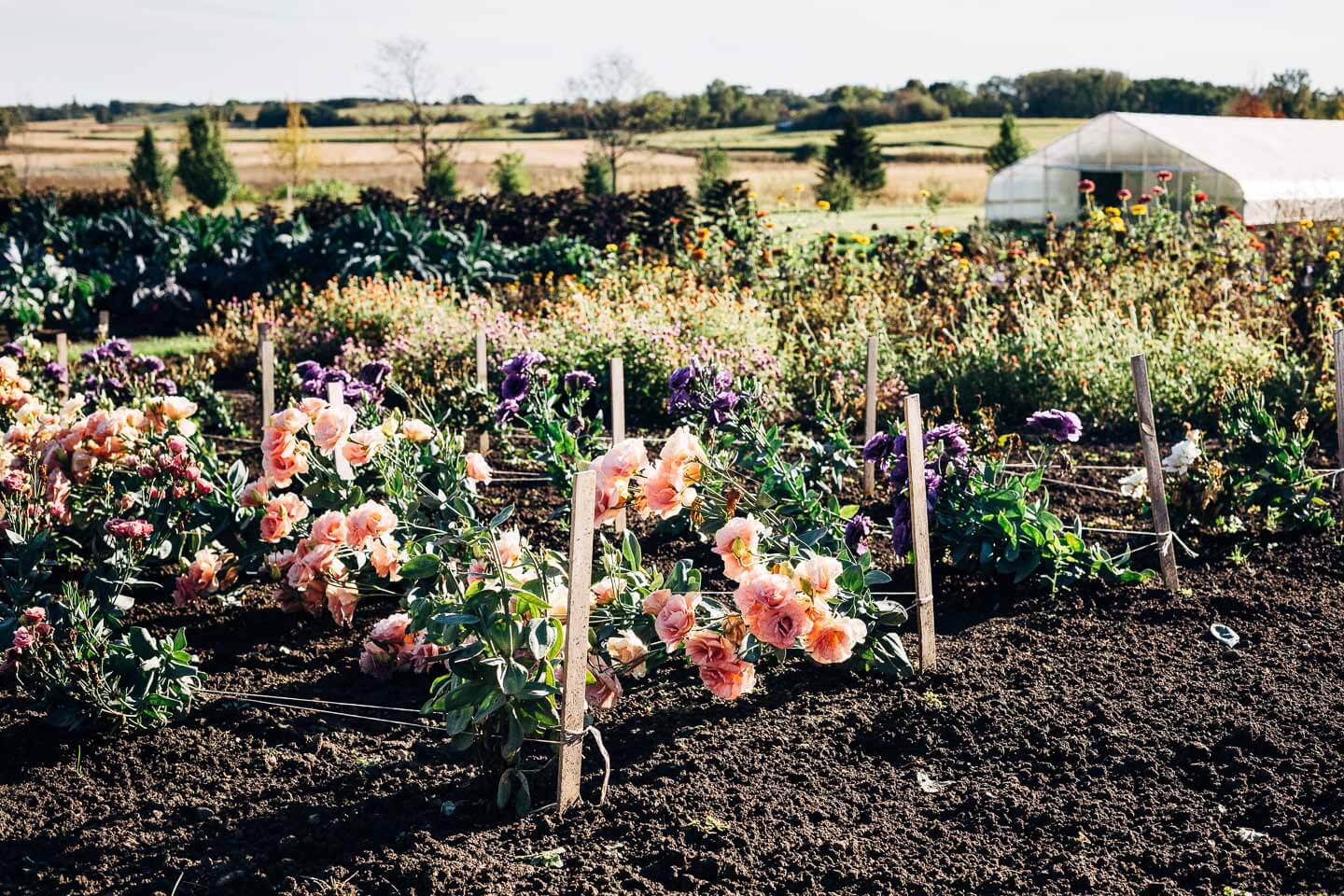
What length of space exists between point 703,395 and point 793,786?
1970 mm

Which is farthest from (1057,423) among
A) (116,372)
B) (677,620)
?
(116,372)

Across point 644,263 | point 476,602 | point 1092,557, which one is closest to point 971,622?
point 1092,557

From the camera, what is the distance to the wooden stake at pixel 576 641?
3129 mm

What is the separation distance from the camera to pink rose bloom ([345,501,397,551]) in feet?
13.3

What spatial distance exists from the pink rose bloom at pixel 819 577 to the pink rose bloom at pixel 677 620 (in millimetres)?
303

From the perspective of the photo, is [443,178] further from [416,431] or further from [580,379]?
[416,431]

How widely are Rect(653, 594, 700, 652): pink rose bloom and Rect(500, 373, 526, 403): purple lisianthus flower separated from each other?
205 cm

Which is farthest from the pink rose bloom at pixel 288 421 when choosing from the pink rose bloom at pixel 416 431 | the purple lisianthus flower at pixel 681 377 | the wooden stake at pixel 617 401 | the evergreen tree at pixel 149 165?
the evergreen tree at pixel 149 165

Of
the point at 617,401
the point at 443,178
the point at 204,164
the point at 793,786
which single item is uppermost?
the point at 204,164

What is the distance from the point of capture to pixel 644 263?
12102 millimetres

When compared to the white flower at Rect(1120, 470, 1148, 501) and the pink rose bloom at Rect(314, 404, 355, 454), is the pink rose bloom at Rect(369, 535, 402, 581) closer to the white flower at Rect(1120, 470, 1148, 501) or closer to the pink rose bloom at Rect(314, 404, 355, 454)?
the pink rose bloom at Rect(314, 404, 355, 454)

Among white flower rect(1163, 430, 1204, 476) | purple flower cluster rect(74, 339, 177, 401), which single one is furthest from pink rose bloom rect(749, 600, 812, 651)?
purple flower cluster rect(74, 339, 177, 401)

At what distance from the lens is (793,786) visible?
3461mm

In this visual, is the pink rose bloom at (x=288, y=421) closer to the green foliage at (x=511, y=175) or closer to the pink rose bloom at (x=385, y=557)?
the pink rose bloom at (x=385, y=557)
